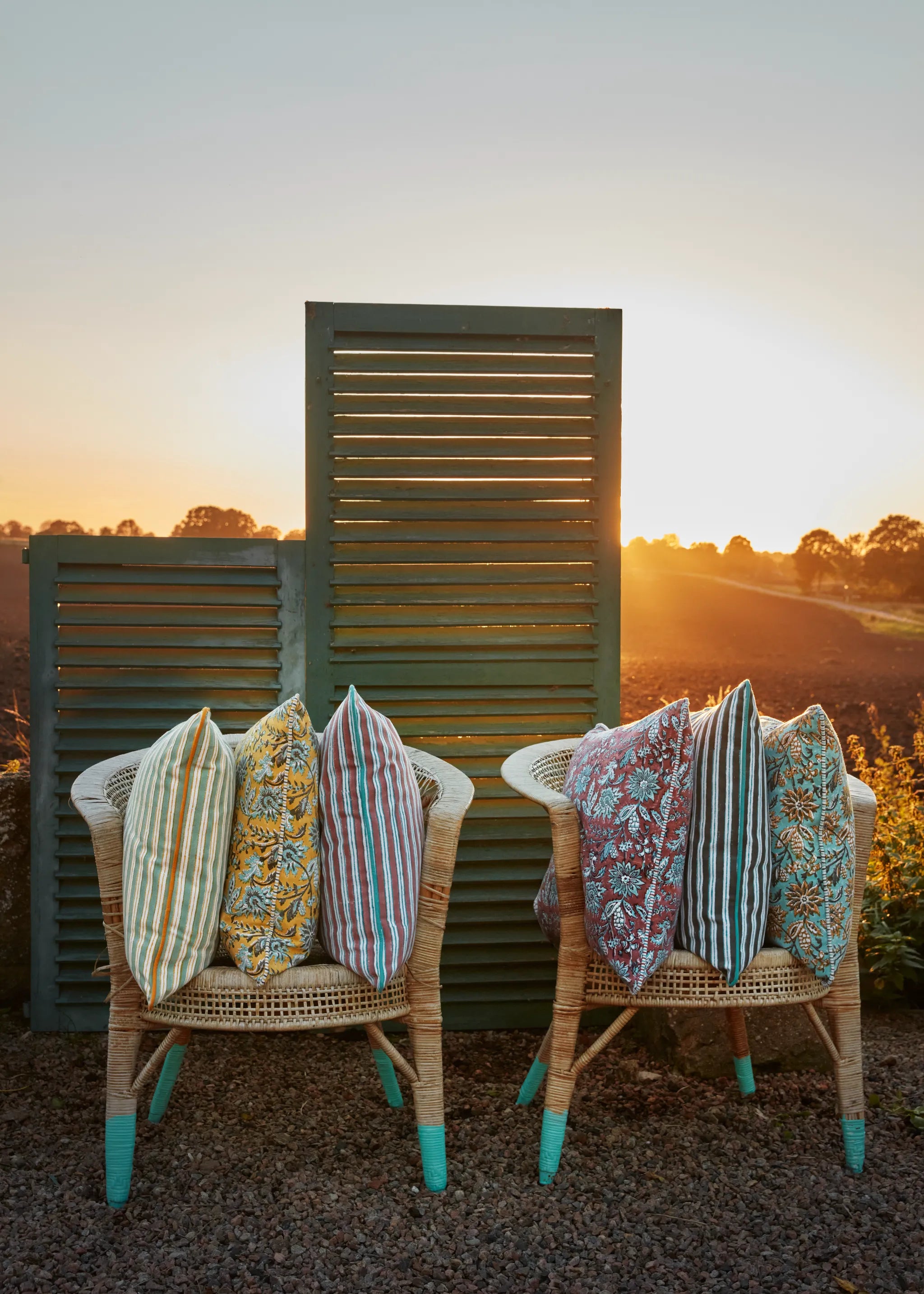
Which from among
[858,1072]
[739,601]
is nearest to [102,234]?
[858,1072]

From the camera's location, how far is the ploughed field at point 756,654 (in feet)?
22.0

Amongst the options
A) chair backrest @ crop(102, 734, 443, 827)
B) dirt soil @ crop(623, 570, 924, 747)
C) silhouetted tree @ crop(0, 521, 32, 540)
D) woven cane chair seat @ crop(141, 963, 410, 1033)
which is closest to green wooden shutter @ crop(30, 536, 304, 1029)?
chair backrest @ crop(102, 734, 443, 827)

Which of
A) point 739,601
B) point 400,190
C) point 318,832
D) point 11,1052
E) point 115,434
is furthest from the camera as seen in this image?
point 739,601

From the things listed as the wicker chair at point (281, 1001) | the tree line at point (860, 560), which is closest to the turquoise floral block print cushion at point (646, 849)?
the wicker chair at point (281, 1001)

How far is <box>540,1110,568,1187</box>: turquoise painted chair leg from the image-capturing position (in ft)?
6.90

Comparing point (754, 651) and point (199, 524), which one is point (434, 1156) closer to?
point (199, 524)

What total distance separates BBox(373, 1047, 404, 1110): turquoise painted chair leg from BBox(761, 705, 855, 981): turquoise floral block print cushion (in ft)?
3.31

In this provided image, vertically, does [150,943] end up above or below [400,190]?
below

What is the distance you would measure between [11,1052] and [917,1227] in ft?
7.77

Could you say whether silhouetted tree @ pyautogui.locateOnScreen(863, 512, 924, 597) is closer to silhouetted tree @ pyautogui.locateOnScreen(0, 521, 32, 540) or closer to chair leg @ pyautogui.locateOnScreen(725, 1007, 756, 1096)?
chair leg @ pyautogui.locateOnScreen(725, 1007, 756, 1096)

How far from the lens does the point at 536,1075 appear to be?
2.47 m

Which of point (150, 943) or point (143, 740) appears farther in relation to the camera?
point (143, 740)

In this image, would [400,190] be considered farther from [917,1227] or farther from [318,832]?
[917,1227]

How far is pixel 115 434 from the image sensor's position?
4715mm
